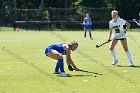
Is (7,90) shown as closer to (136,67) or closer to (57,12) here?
(136,67)

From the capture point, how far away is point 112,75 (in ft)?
49.8

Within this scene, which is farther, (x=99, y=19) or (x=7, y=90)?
(x=99, y=19)

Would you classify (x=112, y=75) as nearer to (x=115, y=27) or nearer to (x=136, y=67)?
(x=136, y=67)

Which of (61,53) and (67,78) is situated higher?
(61,53)

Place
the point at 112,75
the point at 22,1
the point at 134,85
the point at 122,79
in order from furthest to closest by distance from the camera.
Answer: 1. the point at 22,1
2. the point at 112,75
3. the point at 122,79
4. the point at 134,85

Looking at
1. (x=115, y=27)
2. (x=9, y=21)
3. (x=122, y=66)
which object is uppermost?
(x=115, y=27)

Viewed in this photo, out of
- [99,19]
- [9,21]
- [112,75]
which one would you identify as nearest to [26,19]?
[9,21]

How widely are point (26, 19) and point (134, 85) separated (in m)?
46.1

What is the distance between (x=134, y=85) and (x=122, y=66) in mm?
5083

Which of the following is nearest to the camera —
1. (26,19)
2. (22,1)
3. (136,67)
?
(136,67)

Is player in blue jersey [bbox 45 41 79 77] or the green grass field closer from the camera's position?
the green grass field

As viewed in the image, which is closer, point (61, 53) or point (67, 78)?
point (67, 78)

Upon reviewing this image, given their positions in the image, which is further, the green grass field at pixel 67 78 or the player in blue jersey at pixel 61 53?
the player in blue jersey at pixel 61 53

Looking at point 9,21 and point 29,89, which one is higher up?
point 29,89
